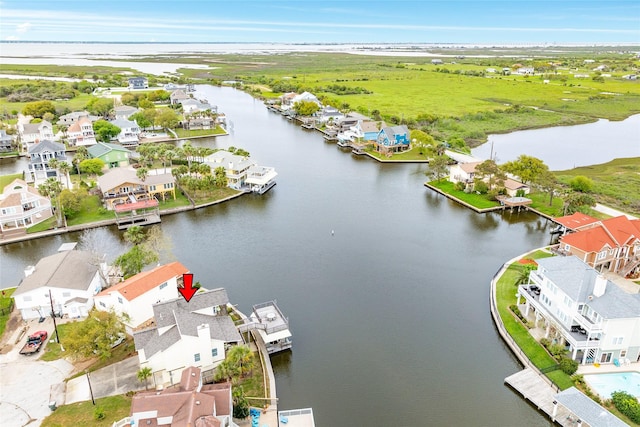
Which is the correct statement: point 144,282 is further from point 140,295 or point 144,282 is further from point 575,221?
point 575,221

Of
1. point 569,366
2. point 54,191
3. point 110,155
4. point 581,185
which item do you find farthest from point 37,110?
point 569,366

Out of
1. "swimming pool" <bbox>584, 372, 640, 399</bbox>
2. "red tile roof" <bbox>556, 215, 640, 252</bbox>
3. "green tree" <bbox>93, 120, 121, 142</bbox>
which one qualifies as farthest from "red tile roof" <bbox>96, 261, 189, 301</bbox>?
"green tree" <bbox>93, 120, 121, 142</bbox>

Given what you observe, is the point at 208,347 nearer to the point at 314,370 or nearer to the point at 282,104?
the point at 314,370

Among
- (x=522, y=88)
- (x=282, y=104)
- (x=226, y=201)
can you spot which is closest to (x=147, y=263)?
(x=226, y=201)

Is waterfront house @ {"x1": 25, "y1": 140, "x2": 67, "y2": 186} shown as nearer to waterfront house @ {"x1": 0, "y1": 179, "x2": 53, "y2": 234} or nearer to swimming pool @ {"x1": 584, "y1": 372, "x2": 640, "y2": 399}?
waterfront house @ {"x1": 0, "y1": 179, "x2": 53, "y2": 234}

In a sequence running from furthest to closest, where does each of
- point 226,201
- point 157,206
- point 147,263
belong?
1. point 226,201
2. point 157,206
3. point 147,263

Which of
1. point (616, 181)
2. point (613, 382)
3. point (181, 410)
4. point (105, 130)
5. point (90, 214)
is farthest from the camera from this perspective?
point (105, 130)
